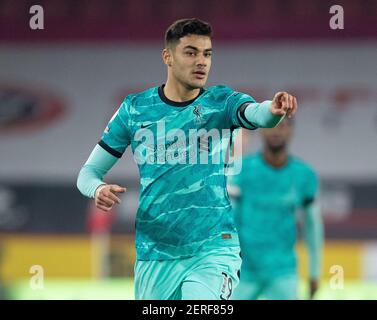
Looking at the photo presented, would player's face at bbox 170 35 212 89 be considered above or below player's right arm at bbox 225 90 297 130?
above

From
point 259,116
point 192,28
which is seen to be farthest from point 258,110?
point 192,28

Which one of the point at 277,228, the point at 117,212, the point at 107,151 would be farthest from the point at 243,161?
the point at 117,212

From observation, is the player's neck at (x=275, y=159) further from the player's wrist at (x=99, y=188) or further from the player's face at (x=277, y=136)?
the player's wrist at (x=99, y=188)

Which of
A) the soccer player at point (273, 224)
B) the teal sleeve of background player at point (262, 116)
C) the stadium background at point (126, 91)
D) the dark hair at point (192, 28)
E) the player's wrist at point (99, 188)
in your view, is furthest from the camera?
the stadium background at point (126, 91)

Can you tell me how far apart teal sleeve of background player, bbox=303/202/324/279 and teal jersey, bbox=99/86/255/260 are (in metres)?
2.84

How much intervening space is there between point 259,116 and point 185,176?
62cm

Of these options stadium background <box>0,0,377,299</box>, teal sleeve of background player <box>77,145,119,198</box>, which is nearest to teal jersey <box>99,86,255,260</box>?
teal sleeve of background player <box>77,145,119,198</box>

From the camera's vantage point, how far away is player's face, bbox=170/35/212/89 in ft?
17.9

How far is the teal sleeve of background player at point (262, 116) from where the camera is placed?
4867 millimetres

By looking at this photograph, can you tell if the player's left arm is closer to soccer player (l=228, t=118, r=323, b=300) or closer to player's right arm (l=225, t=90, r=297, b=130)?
soccer player (l=228, t=118, r=323, b=300)

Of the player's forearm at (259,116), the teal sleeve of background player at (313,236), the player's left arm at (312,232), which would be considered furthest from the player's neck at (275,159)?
the player's forearm at (259,116)

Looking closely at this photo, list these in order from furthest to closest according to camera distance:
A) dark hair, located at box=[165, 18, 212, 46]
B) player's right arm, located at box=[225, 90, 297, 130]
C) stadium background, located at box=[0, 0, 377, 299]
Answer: stadium background, located at box=[0, 0, 377, 299] → dark hair, located at box=[165, 18, 212, 46] → player's right arm, located at box=[225, 90, 297, 130]

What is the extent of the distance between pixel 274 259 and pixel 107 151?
9.53 ft
